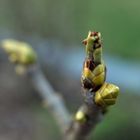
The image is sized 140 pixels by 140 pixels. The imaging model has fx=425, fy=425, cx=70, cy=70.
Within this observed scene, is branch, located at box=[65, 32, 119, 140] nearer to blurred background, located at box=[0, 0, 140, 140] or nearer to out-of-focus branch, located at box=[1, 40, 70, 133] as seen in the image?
out-of-focus branch, located at box=[1, 40, 70, 133]

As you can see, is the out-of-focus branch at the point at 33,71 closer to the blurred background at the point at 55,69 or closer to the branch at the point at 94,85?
the branch at the point at 94,85

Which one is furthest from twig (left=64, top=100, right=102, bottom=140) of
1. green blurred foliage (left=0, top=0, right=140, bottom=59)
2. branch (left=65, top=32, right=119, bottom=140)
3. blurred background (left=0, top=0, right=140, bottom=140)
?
green blurred foliage (left=0, top=0, right=140, bottom=59)

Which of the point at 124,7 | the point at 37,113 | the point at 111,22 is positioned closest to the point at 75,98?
the point at 37,113

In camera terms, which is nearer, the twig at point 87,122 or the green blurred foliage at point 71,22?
the twig at point 87,122

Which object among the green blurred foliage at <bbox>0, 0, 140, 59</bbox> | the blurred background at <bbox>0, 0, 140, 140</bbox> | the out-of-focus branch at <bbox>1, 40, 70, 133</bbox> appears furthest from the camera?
the green blurred foliage at <bbox>0, 0, 140, 59</bbox>

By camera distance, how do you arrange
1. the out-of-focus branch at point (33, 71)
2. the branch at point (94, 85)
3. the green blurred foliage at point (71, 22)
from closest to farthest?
the branch at point (94, 85) < the out-of-focus branch at point (33, 71) < the green blurred foliage at point (71, 22)

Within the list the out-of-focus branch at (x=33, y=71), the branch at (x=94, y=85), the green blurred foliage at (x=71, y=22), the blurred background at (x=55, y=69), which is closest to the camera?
the branch at (x=94, y=85)

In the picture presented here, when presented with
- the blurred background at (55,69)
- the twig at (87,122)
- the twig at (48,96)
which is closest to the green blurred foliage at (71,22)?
the blurred background at (55,69)

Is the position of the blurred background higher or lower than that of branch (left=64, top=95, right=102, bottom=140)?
lower

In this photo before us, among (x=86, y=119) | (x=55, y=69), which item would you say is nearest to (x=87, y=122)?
(x=86, y=119)

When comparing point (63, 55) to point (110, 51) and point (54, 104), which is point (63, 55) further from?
point (54, 104)
